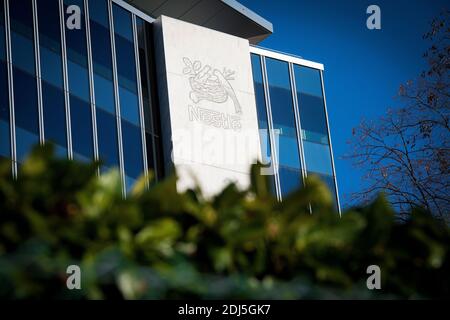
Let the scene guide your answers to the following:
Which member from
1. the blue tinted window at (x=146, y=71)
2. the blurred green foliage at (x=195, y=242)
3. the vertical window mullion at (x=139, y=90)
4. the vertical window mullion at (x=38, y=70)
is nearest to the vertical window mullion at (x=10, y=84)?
the vertical window mullion at (x=38, y=70)

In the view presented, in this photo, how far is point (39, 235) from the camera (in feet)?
6.90

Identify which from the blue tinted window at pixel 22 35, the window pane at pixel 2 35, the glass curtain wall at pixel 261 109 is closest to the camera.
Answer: the window pane at pixel 2 35

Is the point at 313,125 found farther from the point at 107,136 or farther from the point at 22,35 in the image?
the point at 22,35

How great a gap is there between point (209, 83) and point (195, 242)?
25804 millimetres

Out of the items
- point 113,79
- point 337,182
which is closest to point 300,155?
point 337,182

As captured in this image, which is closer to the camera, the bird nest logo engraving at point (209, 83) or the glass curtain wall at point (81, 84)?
the glass curtain wall at point (81, 84)

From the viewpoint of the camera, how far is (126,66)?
85.0ft

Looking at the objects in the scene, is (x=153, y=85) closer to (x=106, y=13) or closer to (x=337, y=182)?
(x=106, y=13)

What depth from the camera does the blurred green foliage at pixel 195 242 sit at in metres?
2.11

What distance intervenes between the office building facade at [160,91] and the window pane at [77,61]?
0.04 meters

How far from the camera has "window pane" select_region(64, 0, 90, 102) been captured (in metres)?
23.4

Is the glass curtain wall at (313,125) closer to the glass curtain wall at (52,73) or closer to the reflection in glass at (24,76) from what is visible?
the glass curtain wall at (52,73)

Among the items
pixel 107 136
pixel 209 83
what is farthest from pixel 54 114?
pixel 209 83

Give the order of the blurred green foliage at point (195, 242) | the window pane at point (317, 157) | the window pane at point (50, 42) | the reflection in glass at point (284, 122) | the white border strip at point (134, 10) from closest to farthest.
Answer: the blurred green foliage at point (195, 242), the window pane at point (50, 42), the white border strip at point (134, 10), the reflection in glass at point (284, 122), the window pane at point (317, 157)
